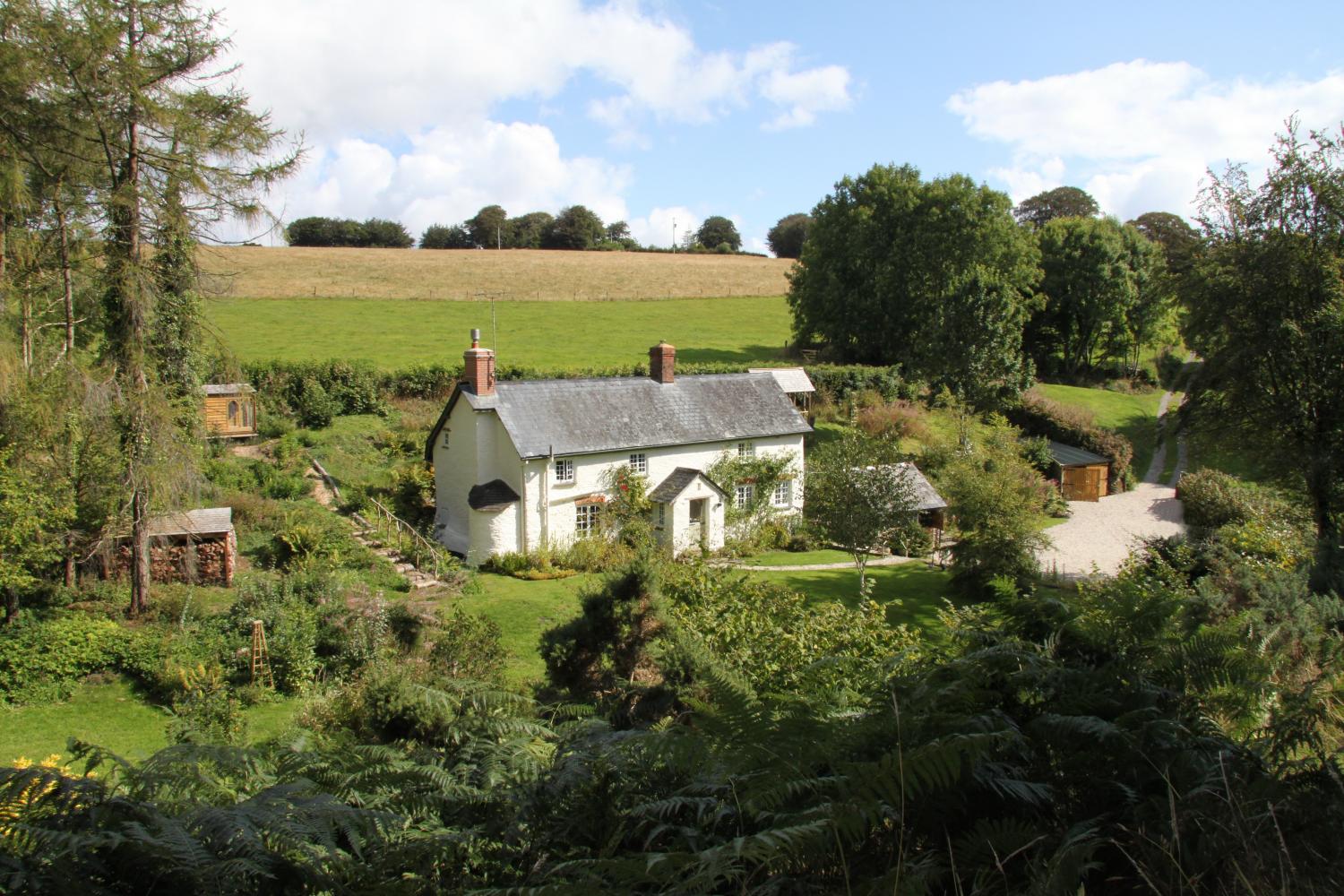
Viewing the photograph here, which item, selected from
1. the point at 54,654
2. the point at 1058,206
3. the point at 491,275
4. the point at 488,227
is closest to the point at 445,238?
the point at 488,227

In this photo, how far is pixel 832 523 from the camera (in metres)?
23.7

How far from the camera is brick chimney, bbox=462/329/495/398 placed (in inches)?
1074

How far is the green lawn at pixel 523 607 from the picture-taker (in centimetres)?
1806

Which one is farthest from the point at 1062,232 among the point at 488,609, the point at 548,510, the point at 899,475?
the point at 488,609

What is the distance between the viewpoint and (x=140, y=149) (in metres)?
17.7

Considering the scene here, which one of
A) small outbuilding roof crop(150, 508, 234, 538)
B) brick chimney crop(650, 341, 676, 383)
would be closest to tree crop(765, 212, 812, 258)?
brick chimney crop(650, 341, 676, 383)

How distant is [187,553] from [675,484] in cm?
1503

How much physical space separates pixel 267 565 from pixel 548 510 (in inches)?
337

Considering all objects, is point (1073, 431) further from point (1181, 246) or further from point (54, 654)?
point (54, 654)

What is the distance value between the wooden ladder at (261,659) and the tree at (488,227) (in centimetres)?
8791

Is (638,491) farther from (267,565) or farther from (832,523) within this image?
(267,565)

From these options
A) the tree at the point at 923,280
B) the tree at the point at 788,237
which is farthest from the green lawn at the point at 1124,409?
the tree at the point at 788,237

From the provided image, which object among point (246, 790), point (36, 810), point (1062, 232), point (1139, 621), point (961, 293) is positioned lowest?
point (246, 790)

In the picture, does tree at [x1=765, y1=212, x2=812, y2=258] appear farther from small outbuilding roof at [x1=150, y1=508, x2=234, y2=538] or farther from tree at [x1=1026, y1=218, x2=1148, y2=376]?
small outbuilding roof at [x1=150, y1=508, x2=234, y2=538]
